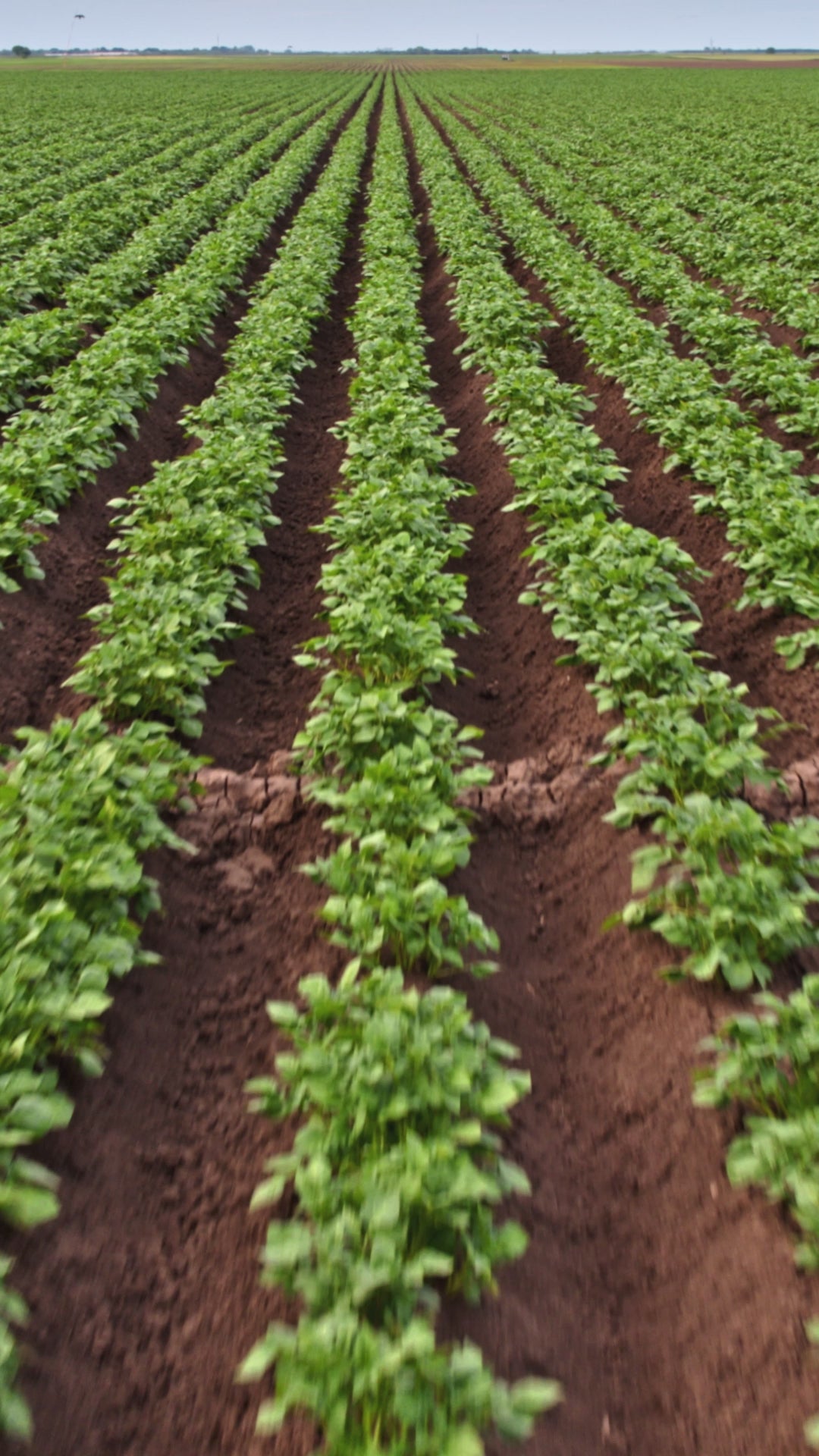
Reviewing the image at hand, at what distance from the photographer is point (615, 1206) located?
2934 millimetres

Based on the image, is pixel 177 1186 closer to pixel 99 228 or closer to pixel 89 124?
pixel 99 228

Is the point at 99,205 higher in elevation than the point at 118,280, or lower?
higher

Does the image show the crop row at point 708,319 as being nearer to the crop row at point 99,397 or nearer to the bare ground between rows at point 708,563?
the bare ground between rows at point 708,563

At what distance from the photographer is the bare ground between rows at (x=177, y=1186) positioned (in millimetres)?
2305

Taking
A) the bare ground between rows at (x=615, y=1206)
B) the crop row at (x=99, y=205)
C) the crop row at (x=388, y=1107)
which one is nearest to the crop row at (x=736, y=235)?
the crop row at (x=388, y=1107)

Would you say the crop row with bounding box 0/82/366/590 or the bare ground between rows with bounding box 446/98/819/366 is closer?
the crop row with bounding box 0/82/366/590

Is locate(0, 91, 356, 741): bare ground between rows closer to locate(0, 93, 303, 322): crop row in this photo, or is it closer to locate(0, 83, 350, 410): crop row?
locate(0, 83, 350, 410): crop row

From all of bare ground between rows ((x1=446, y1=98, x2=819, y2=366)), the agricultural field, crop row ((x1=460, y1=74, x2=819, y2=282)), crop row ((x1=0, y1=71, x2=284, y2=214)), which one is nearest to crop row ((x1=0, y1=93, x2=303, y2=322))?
crop row ((x1=0, y1=71, x2=284, y2=214))

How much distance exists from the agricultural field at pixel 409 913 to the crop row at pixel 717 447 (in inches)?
Result: 1.9

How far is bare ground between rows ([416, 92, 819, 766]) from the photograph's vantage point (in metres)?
5.30

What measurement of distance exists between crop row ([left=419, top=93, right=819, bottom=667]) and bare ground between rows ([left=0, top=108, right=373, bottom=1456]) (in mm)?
3699

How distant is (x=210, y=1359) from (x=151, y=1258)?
14.9 inches

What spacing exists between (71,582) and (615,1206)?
567cm

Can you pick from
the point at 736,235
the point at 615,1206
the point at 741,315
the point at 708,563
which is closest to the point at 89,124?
the point at 736,235
